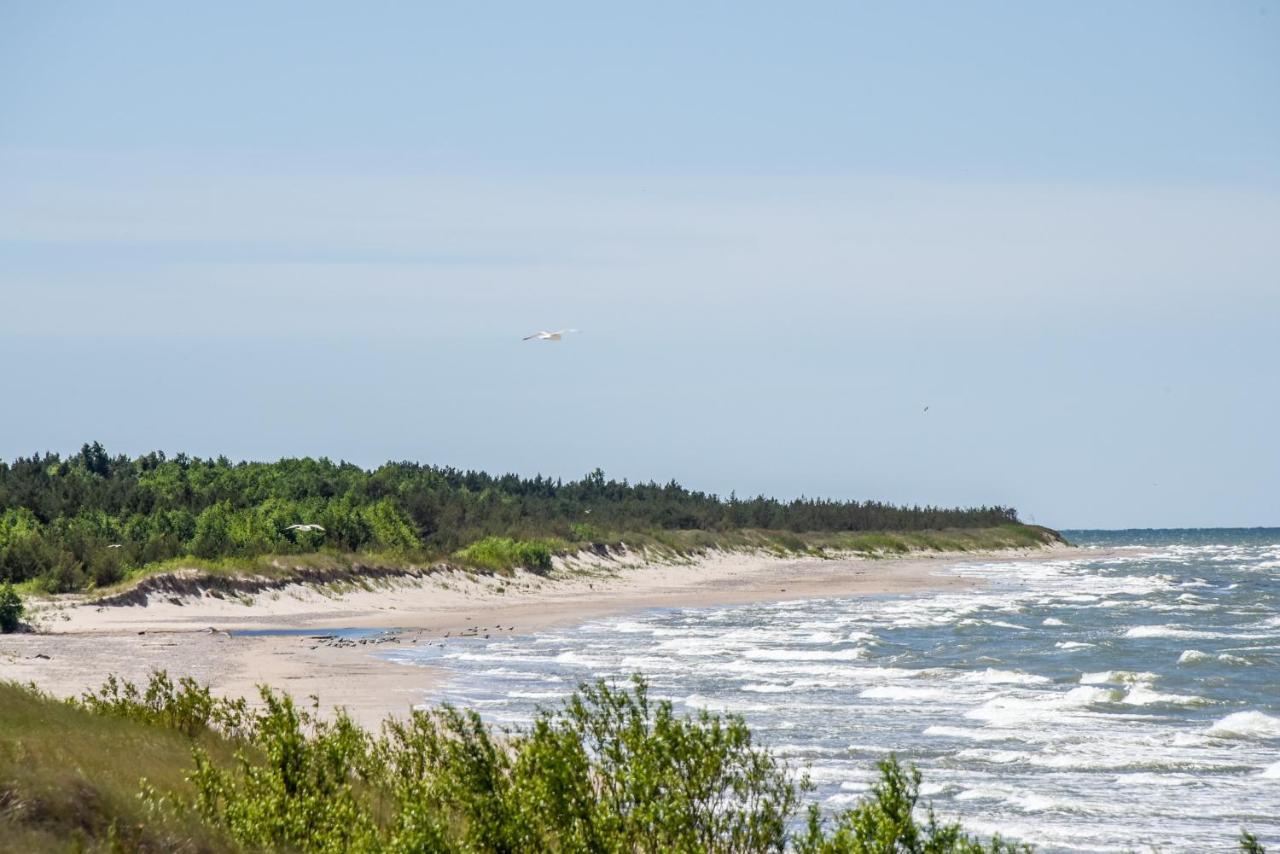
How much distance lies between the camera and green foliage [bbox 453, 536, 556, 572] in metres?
62.2

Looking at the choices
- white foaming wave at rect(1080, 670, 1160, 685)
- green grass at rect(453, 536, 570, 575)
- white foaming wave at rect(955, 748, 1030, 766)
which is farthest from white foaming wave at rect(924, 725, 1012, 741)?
green grass at rect(453, 536, 570, 575)

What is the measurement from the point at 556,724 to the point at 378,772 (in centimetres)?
724

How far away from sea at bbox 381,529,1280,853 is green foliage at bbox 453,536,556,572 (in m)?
12.0

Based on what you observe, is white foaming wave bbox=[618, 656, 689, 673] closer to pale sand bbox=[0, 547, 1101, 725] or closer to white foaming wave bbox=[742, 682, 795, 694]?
white foaming wave bbox=[742, 682, 795, 694]

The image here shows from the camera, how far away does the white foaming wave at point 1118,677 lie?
1188 inches

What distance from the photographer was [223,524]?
55562 mm

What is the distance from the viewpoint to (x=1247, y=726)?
77.8ft

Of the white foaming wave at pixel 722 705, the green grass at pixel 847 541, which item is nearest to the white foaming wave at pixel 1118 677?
the white foaming wave at pixel 722 705

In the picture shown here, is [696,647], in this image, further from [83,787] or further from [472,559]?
[83,787]

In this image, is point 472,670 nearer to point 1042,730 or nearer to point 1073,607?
point 1042,730

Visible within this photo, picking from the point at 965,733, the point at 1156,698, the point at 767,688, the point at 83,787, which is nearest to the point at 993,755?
the point at 965,733

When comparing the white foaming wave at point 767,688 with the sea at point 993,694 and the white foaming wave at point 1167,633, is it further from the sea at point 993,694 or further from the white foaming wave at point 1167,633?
the white foaming wave at point 1167,633

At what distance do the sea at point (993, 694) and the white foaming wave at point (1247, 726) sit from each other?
0.06m

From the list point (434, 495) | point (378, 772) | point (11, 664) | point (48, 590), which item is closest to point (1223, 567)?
point (434, 495)
